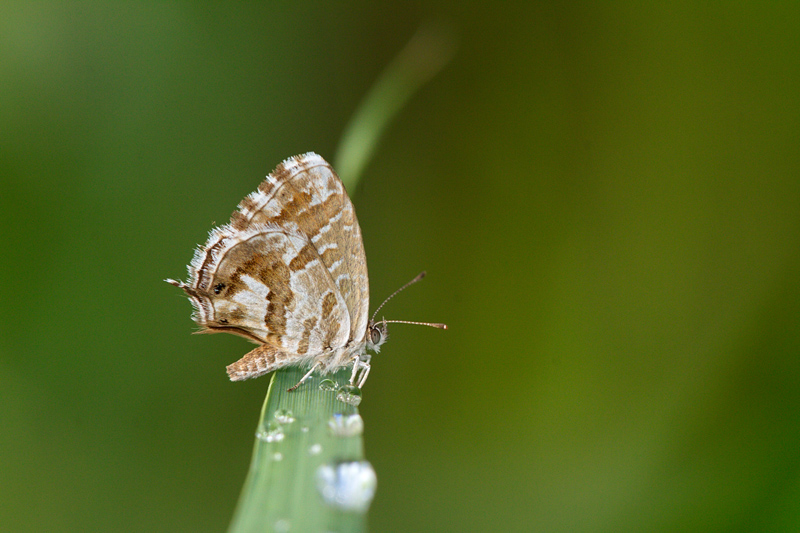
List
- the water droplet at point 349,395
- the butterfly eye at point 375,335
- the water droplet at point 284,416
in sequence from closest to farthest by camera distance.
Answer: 1. the water droplet at point 284,416
2. the water droplet at point 349,395
3. the butterfly eye at point 375,335

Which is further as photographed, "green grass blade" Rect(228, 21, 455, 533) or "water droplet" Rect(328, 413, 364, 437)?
"water droplet" Rect(328, 413, 364, 437)

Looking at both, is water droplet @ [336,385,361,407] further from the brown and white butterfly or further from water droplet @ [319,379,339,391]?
the brown and white butterfly

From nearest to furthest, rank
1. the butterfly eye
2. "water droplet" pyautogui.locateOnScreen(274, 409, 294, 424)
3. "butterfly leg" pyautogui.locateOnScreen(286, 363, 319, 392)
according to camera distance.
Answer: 1. "water droplet" pyautogui.locateOnScreen(274, 409, 294, 424)
2. "butterfly leg" pyautogui.locateOnScreen(286, 363, 319, 392)
3. the butterfly eye

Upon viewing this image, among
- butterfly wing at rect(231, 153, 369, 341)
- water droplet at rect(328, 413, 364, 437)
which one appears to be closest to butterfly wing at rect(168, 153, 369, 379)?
butterfly wing at rect(231, 153, 369, 341)

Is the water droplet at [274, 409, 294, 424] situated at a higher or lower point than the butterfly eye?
lower

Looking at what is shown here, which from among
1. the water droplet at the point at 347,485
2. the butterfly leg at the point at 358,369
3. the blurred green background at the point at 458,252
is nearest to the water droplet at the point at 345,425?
the water droplet at the point at 347,485

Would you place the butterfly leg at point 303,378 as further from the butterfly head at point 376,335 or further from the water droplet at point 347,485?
the water droplet at point 347,485

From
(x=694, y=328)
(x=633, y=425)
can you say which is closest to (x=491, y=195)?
(x=694, y=328)
